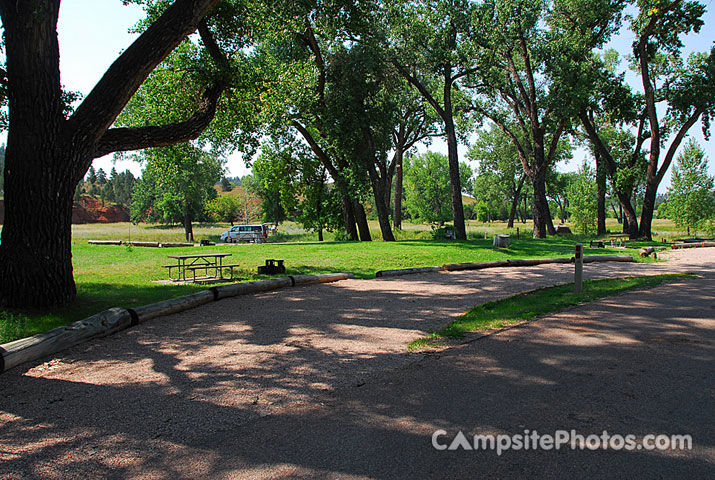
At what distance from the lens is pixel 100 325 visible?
695 centimetres

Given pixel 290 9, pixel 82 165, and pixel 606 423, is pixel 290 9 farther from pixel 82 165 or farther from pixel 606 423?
pixel 606 423

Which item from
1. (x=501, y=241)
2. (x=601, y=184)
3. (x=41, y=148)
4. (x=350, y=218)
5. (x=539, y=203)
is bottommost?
(x=501, y=241)

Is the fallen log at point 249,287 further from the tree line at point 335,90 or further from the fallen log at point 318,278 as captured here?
the tree line at point 335,90

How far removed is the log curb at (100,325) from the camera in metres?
5.60

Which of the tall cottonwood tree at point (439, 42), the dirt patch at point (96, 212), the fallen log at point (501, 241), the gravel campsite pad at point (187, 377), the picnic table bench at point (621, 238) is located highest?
the tall cottonwood tree at point (439, 42)

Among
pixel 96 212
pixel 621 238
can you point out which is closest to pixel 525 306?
pixel 621 238

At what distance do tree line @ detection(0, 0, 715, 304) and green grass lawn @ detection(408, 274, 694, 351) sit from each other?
606 cm

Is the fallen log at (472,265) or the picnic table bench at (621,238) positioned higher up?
the picnic table bench at (621,238)

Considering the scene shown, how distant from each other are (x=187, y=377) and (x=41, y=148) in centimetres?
530

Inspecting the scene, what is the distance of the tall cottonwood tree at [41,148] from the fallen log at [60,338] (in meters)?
1.68

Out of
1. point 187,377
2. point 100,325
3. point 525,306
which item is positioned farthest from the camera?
point 525,306

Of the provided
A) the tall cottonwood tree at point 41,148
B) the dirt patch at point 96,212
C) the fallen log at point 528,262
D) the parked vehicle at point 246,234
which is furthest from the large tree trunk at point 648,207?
the dirt patch at point 96,212

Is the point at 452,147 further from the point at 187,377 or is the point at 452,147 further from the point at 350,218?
the point at 187,377

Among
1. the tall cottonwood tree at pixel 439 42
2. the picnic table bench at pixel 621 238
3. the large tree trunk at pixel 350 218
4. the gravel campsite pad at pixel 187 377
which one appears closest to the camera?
the gravel campsite pad at pixel 187 377
